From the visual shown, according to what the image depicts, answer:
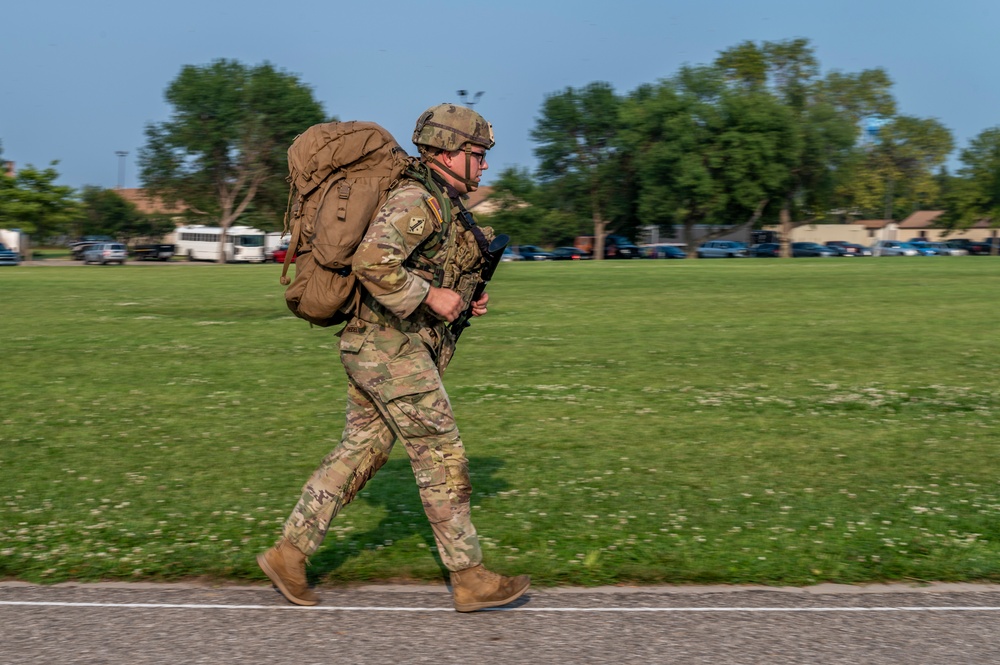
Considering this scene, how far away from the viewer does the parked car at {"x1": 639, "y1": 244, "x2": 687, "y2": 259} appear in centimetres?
8538

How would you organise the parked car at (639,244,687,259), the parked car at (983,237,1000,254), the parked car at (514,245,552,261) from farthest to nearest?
1. the parked car at (983,237,1000,254)
2. the parked car at (639,244,687,259)
3. the parked car at (514,245,552,261)

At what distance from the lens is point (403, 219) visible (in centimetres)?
425

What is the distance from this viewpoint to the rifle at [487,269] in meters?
4.50

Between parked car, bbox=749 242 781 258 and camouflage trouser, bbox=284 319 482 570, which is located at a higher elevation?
camouflage trouser, bbox=284 319 482 570

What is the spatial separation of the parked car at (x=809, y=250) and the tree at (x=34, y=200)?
5309 cm

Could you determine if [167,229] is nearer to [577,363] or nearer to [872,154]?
[872,154]

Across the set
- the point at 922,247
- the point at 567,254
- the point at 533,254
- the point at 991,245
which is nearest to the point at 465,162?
the point at 533,254

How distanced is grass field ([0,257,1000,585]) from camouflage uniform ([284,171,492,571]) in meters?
0.59

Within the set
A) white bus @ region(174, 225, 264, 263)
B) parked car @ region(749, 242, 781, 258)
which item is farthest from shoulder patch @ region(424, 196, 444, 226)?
parked car @ region(749, 242, 781, 258)

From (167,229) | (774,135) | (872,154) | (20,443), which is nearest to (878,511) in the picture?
(20,443)

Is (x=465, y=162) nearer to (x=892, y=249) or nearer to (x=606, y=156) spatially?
(x=606, y=156)

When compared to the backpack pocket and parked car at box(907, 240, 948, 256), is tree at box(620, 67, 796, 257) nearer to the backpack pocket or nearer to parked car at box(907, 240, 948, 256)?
parked car at box(907, 240, 948, 256)

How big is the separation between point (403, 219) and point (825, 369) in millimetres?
9710

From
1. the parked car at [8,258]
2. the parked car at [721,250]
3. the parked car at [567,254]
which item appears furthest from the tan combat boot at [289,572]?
the parked car at [721,250]
